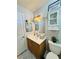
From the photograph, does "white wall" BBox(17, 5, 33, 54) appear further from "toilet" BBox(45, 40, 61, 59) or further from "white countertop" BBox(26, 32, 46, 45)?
"toilet" BBox(45, 40, 61, 59)

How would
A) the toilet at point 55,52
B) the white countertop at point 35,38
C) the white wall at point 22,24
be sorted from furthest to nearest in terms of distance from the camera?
the white wall at point 22,24 < the white countertop at point 35,38 < the toilet at point 55,52

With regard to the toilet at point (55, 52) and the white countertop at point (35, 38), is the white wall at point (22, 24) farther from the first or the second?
the toilet at point (55, 52)

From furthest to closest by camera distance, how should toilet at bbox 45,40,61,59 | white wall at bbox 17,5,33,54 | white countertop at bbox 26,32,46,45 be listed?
white wall at bbox 17,5,33,54 < white countertop at bbox 26,32,46,45 < toilet at bbox 45,40,61,59

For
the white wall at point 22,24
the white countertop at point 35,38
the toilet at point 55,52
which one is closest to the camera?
the toilet at point 55,52

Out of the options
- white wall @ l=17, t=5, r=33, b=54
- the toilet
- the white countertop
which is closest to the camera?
the toilet

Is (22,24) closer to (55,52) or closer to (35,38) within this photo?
(35,38)

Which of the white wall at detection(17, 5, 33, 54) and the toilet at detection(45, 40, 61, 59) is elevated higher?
the white wall at detection(17, 5, 33, 54)

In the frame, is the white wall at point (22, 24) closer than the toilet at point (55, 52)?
No

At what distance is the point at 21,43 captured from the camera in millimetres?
3900

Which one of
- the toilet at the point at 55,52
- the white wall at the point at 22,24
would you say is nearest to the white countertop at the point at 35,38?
the white wall at the point at 22,24

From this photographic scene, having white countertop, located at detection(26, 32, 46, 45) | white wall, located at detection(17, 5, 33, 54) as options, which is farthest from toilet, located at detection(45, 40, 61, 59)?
white wall, located at detection(17, 5, 33, 54)
